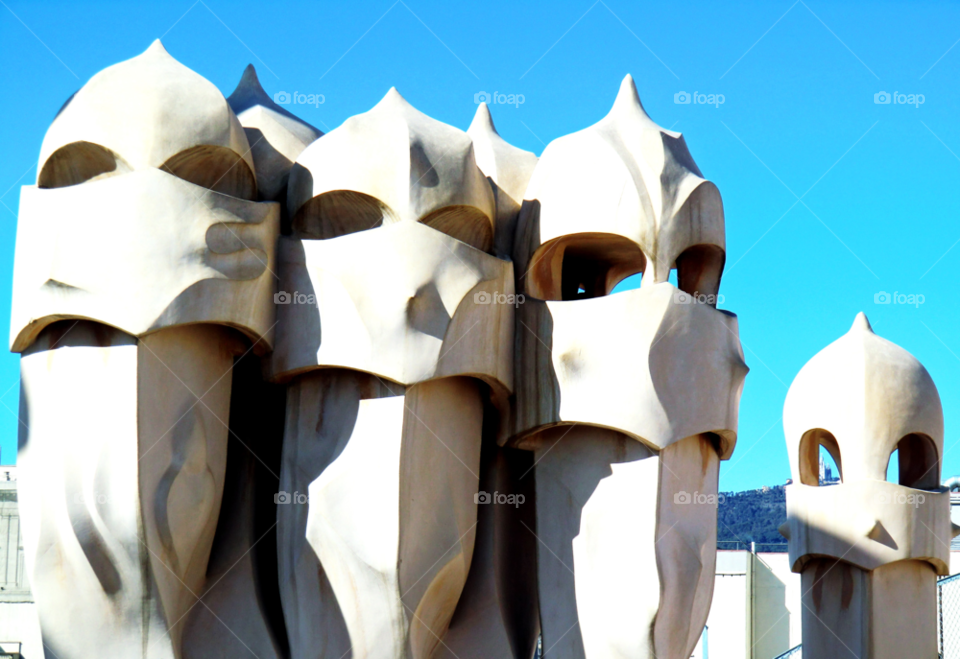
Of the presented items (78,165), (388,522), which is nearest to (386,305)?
(388,522)

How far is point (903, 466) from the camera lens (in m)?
16.7

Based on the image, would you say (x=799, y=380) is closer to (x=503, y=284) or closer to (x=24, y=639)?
(x=503, y=284)

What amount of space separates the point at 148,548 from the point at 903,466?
36.3 feet

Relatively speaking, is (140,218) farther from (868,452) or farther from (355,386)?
(868,452)

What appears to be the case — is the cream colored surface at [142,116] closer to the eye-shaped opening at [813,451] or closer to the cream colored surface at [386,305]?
the cream colored surface at [386,305]

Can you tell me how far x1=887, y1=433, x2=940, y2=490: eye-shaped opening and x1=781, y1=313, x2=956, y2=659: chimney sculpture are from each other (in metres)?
0.02

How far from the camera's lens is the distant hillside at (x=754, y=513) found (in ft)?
248

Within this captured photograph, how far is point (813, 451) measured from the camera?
16.8 m

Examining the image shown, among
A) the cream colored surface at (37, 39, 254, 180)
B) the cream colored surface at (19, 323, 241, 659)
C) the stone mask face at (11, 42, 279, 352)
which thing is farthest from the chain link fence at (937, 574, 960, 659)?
the cream colored surface at (37, 39, 254, 180)

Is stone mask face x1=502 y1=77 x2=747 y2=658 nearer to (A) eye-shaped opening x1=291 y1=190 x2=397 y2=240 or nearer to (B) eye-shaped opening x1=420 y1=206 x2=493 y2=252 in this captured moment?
(B) eye-shaped opening x1=420 y1=206 x2=493 y2=252

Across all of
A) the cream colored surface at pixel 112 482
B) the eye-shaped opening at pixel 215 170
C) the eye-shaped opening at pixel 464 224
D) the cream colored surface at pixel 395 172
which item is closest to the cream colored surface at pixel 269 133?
the cream colored surface at pixel 395 172

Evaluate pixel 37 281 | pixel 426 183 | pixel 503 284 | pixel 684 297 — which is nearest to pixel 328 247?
pixel 426 183

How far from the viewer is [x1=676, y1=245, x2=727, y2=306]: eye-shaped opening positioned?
13033 millimetres

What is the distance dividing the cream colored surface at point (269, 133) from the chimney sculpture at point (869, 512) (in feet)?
26.0
